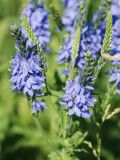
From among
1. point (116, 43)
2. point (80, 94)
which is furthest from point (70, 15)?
point (80, 94)

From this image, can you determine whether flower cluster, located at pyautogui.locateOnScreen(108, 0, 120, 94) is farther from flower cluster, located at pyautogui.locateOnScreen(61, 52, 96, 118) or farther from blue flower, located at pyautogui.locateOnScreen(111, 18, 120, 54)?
flower cluster, located at pyautogui.locateOnScreen(61, 52, 96, 118)

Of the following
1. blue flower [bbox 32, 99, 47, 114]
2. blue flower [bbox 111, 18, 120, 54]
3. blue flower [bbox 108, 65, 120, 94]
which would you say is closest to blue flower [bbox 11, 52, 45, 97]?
blue flower [bbox 32, 99, 47, 114]

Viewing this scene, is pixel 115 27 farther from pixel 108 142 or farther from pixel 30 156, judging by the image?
pixel 30 156

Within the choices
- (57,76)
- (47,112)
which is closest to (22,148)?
(47,112)

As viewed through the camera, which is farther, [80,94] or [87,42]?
[87,42]

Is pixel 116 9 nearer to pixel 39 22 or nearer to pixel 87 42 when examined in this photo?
pixel 87 42

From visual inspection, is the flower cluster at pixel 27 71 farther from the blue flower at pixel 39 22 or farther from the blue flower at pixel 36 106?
the blue flower at pixel 39 22
